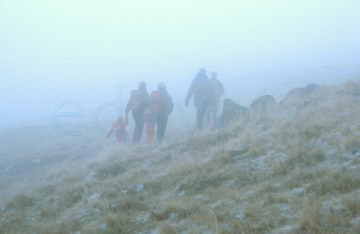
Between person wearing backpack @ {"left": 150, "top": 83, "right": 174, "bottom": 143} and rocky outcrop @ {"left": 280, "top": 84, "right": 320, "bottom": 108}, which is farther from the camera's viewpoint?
person wearing backpack @ {"left": 150, "top": 83, "right": 174, "bottom": 143}

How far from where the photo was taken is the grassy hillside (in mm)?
3176

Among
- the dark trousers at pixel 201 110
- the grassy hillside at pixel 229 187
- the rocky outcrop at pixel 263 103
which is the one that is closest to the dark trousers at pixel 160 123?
the dark trousers at pixel 201 110

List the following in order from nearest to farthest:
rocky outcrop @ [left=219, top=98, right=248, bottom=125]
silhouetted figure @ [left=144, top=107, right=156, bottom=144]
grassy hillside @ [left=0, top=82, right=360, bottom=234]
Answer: grassy hillside @ [left=0, top=82, right=360, bottom=234]
rocky outcrop @ [left=219, top=98, right=248, bottom=125]
silhouetted figure @ [left=144, top=107, right=156, bottom=144]

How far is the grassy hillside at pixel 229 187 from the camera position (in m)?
3.18

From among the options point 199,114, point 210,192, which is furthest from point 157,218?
point 199,114

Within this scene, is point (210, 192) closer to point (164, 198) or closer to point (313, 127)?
point (164, 198)

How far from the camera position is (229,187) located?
439 centimetres

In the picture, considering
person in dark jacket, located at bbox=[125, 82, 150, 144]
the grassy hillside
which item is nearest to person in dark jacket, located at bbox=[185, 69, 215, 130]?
person in dark jacket, located at bbox=[125, 82, 150, 144]

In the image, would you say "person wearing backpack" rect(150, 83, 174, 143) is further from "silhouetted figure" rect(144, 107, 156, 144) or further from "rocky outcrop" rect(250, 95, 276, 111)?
"rocky outcrop" rect(250, 95, 276, 111)

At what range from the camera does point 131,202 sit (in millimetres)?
4453

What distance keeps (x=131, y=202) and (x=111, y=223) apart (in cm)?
64

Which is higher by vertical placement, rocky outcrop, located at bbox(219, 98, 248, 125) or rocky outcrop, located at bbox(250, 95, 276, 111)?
rocky outcrop, located at bbox(250, 95, 276, 111)

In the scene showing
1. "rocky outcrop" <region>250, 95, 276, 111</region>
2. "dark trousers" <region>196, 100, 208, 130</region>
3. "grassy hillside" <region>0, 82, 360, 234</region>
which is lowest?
"grassy hillside" <region>0, 82, 360, 234</region>

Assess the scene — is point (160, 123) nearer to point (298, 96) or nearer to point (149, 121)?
point (149, 121)
